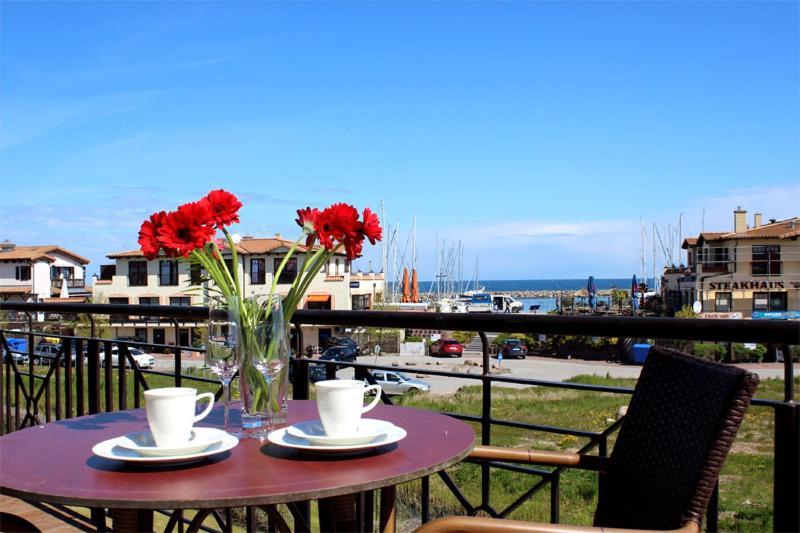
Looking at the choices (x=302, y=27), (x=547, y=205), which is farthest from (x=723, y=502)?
(x=547, y=205)

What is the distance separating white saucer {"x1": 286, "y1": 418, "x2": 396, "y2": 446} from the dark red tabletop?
0.03m

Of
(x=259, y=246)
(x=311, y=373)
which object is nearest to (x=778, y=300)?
(x=259, y=246)

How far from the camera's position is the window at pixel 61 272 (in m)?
46.6

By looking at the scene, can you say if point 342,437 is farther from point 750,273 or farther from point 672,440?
point 750,273

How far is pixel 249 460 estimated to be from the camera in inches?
55.2

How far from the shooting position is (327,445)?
1.45 meters

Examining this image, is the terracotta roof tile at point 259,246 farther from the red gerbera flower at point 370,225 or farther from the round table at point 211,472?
the round table at point 211,472

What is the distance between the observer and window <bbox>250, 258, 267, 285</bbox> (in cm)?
4061

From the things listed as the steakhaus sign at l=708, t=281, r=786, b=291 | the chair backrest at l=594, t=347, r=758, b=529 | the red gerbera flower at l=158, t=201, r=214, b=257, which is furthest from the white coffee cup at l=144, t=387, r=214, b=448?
the steakhaus sign at l=708, t=281, r=786, b=291

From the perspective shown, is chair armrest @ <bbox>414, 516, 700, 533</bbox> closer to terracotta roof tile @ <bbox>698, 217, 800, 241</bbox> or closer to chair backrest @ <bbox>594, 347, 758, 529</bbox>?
chair backrest @ <bbox>594, 347, 758, 529</bbox>

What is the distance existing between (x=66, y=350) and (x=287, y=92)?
39.5ft

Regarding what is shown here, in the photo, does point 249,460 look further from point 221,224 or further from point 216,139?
point 216,139

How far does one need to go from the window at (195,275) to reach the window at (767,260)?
151ft

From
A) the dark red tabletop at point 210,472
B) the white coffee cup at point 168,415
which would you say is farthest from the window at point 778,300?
the white coffee cup at point 168,415
